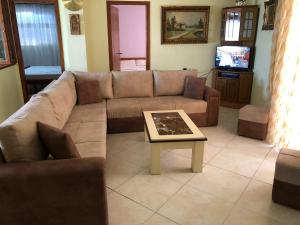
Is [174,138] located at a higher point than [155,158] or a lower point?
higher

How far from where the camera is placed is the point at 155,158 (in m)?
2.61

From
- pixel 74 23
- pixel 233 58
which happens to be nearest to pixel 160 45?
pixel 233 58

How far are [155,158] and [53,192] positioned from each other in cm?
119

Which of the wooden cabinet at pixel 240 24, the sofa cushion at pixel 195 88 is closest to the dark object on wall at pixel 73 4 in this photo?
the sofa cushion at pixel 195 88

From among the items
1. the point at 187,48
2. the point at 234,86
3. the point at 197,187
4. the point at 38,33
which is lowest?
the point at 197,187

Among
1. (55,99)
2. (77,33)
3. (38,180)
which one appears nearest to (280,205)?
(38,180)

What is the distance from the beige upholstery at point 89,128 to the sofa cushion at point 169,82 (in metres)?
0.99

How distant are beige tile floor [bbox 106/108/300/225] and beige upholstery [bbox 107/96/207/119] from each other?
1.44 ft

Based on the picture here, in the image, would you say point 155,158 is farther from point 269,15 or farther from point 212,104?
point 269,15

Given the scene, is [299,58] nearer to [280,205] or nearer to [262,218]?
[280,205]

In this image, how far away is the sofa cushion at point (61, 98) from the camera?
2696 mm

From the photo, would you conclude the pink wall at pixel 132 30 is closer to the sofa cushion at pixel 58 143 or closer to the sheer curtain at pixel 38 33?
the sheer curtain at pixel 38 33

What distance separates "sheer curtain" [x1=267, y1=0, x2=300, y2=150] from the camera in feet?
9.51

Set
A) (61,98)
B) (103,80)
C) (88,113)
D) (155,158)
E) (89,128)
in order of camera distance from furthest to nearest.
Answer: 1. (103,80)
2. (88,113)
3. (61,98)
4. (89,128)
5. (155,158)
